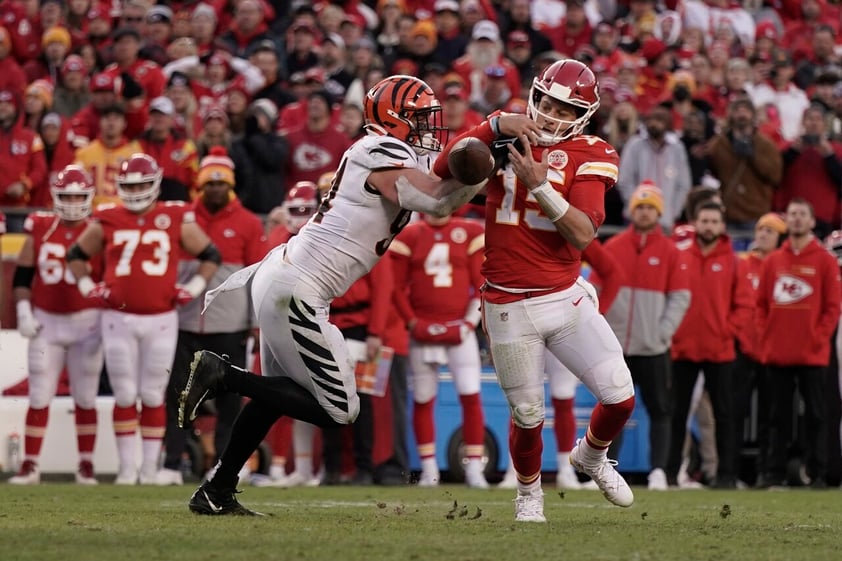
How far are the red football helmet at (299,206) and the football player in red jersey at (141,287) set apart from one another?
60cm

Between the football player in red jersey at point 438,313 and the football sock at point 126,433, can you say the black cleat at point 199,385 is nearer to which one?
the football sock at point 126,433

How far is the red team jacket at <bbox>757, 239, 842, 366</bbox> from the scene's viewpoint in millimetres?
11422

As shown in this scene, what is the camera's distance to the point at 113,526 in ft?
21.0

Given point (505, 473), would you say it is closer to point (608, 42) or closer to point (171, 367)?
point (171, 367)

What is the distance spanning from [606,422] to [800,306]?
5.11 meters

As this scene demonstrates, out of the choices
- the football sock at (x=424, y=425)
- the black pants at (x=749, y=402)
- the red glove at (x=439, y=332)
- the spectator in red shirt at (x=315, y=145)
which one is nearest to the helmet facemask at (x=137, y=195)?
the red glove at (x=439, y=332)

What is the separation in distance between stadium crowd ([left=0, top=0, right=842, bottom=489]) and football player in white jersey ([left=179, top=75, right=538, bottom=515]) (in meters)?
3.92

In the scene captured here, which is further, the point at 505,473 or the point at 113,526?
the point at 505,473

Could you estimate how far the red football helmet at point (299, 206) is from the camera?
36.4 feet

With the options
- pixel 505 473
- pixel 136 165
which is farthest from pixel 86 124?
pixel 505 473

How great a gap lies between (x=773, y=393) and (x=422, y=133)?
19.0 feet

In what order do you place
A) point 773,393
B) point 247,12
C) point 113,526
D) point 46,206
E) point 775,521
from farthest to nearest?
point 247,12 → point 46,206 → point 773,393 → point 775,521 → point 113,526

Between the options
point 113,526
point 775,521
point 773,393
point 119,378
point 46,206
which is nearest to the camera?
point 113,526

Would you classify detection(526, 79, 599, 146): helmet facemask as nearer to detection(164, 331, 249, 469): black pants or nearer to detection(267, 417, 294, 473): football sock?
detection(164, 331, 249, 469): black pants
